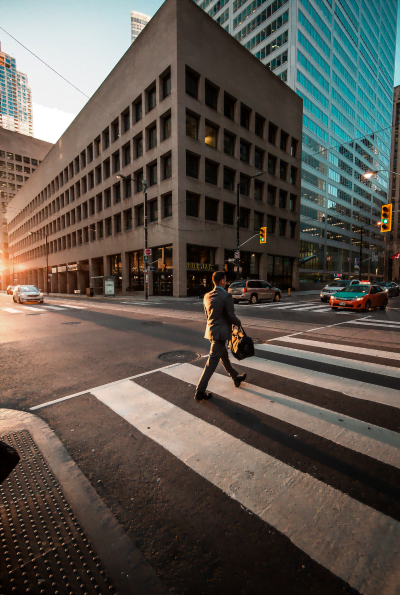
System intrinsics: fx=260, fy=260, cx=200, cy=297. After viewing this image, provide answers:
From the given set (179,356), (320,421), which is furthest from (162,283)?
(320,421)

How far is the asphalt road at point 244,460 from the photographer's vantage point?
1624 millimetres

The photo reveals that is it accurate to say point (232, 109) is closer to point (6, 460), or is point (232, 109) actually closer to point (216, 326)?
point (216, 326)

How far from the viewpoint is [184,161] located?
2603 cm

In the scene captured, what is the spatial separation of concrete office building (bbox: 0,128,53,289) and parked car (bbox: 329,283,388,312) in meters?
97.8

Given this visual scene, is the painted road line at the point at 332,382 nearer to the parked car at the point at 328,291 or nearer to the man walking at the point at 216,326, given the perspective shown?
the man walking at the point at 216,326

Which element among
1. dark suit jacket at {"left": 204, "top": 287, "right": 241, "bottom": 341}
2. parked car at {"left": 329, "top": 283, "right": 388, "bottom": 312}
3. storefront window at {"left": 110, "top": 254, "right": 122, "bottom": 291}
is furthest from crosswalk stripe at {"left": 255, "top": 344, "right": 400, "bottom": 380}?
storefront window at {"left": 110, "top": 254, "right": 122, "bottom": 291}

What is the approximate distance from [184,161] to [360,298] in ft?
68.3

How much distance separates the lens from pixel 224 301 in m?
3.89

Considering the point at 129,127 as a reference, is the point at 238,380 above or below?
below

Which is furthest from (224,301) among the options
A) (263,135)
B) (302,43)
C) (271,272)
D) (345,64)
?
(345,64)

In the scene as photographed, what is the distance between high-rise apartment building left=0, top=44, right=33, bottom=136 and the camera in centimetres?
14900

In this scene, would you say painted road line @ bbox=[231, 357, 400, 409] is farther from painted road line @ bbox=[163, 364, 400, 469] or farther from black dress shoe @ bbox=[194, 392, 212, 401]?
black dress shoe @ bbox=[194, 392, 212, 401]

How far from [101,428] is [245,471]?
1.78m

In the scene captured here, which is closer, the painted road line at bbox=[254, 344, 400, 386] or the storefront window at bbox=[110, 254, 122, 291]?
the painted road line at bbox=[254, 344, 400, 386]
